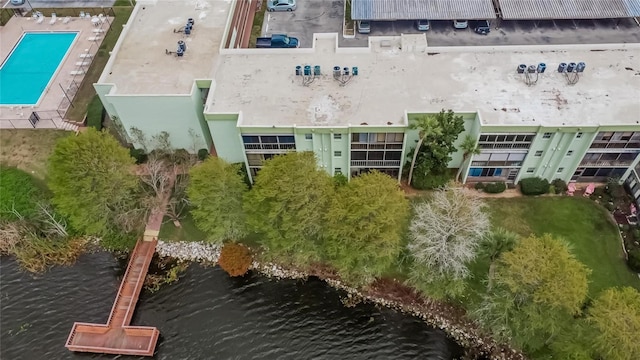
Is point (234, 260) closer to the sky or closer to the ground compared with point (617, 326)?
closer to the ground

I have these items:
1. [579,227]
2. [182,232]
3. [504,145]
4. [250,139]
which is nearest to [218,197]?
[250,139]

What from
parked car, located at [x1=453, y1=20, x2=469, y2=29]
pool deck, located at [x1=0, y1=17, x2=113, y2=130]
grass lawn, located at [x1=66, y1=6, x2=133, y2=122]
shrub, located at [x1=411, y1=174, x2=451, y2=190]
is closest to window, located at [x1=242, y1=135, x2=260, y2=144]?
shrub, located at [x1=411, y1=174, x2=451, y2=190]

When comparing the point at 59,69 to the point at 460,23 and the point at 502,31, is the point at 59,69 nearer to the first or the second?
the point at 460,23

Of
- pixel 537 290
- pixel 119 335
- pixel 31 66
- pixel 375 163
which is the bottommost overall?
pixel 119 335

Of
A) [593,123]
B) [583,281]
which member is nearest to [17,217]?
[583,281]

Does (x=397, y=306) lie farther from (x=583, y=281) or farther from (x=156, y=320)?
(x=156, y=320)

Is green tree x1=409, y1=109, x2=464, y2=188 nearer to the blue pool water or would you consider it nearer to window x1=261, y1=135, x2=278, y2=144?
window x1=261, y1=135, x2=278, y2=144
